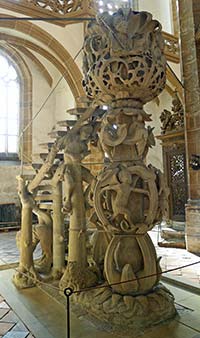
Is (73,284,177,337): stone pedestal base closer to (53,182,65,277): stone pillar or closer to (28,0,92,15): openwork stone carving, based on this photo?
(53,182,65,277): stone pillar

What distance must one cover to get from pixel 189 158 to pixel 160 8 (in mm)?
7798

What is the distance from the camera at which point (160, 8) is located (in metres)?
10.2

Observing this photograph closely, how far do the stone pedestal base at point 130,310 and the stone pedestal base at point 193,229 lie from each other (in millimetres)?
2327

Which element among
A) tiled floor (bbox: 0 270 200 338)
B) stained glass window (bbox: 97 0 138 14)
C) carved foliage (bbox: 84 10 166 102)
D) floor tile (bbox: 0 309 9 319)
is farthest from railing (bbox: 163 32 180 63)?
floor tile (bbox: 0 309 9 319)

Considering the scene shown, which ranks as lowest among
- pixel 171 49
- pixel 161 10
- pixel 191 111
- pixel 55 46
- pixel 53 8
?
pixel 191 111

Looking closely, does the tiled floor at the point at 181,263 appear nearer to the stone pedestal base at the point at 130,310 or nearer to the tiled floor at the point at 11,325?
the stone pedestal base at the point at 130,310

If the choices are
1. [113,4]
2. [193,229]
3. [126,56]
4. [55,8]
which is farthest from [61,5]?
[193,229]

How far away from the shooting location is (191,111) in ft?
15.4

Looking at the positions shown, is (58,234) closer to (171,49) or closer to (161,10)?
(171,49)

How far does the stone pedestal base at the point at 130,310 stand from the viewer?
1.94 meters

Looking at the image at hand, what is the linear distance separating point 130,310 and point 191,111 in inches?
140

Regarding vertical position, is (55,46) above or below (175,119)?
above

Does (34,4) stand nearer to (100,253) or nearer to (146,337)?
(100,253)

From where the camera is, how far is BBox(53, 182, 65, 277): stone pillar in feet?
9.86
